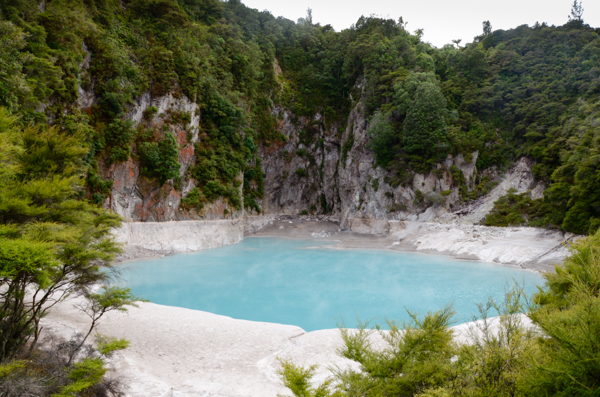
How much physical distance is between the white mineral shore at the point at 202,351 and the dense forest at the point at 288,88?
1132 centimetres

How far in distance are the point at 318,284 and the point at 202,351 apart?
10073 mm

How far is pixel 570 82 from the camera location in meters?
33.5

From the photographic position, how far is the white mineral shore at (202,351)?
6.55 meters

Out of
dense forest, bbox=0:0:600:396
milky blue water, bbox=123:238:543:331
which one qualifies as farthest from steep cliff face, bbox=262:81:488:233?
milky blue water, bbox=123:238:543:331

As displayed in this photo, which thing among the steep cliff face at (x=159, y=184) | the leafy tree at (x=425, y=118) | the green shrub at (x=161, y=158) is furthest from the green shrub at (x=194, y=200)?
the leafy tree at (x=425, y=118)

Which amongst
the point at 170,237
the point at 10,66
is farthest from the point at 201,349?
the point at 170,237

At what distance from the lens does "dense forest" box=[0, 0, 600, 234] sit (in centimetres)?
1933

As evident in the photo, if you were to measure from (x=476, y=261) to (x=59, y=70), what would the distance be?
2979cm

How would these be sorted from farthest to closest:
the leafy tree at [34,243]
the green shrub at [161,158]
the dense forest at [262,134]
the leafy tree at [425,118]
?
the leafy tree at [425,118]
the green shrub at [161,158]
the leafy tree at [34,243]
the dense forest at [262,134]

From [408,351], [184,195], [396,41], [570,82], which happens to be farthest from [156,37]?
[570,82]

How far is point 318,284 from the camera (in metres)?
17.6

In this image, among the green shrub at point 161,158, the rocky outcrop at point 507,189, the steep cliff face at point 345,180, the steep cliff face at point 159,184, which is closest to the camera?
the steep cliff face at point 159,184

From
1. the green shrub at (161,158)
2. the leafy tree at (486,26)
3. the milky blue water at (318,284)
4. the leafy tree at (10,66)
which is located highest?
the leafy tree at (486,26)

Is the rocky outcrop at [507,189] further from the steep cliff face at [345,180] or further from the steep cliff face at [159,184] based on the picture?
the steep cliff face at [159,184]
